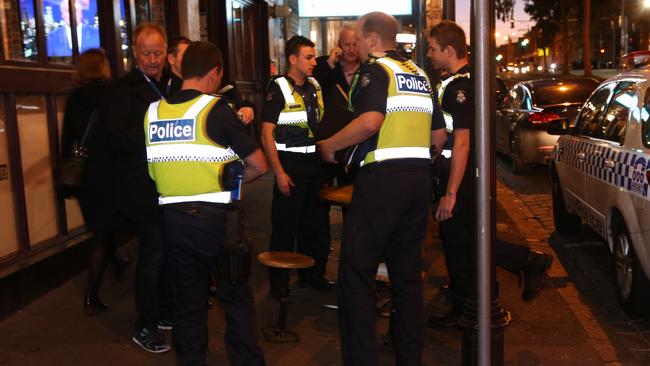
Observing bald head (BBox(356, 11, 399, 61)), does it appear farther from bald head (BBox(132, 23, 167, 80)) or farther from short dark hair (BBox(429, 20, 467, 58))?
bald head (BBox(132, 23, 167, 80))

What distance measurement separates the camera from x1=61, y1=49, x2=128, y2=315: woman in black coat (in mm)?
5121

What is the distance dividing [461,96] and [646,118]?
158cm

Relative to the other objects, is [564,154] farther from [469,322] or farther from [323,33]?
[323,33]

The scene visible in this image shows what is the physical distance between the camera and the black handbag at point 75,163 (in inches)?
201

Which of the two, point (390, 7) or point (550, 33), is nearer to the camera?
point (390, 7)

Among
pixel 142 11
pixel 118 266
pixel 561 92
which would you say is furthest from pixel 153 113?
pixel 561 92

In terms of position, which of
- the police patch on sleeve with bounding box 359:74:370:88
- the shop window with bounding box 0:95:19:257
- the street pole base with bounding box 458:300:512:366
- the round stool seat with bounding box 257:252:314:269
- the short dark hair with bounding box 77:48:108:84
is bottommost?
the street pole base with bounding box 458:300:512:366

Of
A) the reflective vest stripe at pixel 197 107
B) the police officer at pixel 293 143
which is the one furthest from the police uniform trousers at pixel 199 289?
the police officer at pixel 293 143

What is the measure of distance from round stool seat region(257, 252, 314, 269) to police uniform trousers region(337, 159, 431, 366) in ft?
2.47

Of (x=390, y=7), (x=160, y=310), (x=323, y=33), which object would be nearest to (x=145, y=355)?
(x=160, y=310)

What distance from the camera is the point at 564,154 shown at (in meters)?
7.59

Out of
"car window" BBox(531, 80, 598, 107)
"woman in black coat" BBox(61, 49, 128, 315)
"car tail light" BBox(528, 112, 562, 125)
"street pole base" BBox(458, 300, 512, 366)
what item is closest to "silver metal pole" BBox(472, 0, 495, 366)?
"street pole base" BBox(458, 300, 512, 366)

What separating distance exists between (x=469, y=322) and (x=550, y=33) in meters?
82.0

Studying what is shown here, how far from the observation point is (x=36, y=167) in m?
6.05
